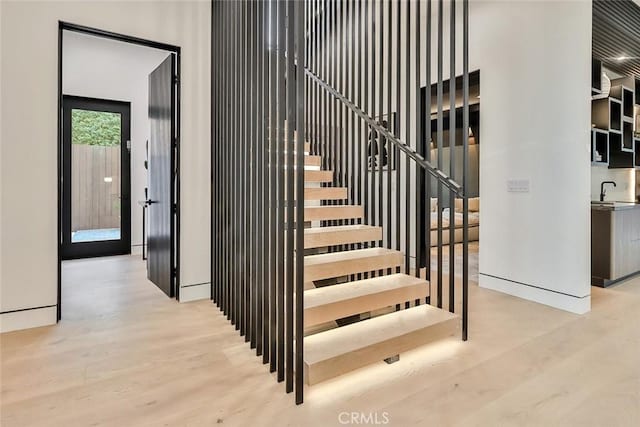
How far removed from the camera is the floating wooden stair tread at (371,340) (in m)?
1.76

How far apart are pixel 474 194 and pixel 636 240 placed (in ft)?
13.1

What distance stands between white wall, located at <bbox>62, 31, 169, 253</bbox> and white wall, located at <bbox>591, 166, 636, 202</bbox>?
5.93 metres

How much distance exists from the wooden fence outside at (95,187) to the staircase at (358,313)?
13.8 ft

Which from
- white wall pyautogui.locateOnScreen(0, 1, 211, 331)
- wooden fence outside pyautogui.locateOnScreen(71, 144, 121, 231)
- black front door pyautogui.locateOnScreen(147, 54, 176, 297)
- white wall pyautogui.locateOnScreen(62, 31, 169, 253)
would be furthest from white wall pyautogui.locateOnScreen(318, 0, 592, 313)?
wooden fence outside pyautogui.locateOnScreen(71, 144, 121, 231)

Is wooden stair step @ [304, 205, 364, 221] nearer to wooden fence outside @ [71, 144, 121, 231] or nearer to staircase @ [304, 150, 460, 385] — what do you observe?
staircase @ [304, 150, 460, 385]

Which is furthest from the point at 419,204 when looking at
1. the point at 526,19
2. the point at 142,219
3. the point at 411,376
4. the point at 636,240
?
the point at 142,219

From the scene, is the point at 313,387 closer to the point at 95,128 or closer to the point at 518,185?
the point at 518,185

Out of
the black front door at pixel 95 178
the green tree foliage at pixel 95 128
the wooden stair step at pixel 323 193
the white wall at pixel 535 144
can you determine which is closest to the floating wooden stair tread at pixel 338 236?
the wooden stair step at pixel 323 193

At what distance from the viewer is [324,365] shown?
174 centimetres

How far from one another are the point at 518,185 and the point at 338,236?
1.97 meters

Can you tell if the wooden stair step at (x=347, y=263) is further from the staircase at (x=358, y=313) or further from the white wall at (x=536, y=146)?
the white wall at (x=536, y=146)

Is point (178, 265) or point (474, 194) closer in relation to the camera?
point (178, 265)

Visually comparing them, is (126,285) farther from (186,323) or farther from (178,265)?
(186,323)

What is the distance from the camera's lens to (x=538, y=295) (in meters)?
3.21
